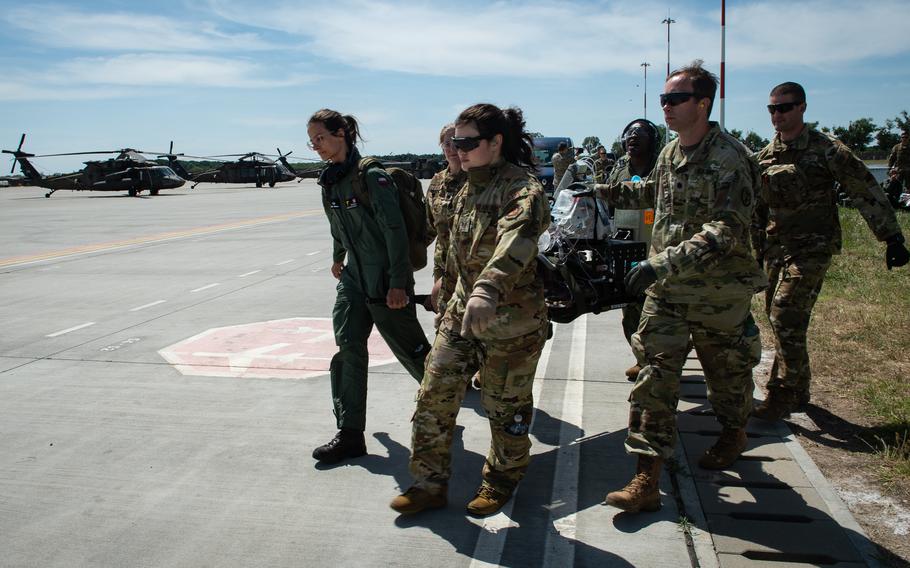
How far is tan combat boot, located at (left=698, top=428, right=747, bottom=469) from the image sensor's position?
379 cm

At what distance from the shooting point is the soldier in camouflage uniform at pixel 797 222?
14.8 feet

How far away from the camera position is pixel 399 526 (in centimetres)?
Result: 331

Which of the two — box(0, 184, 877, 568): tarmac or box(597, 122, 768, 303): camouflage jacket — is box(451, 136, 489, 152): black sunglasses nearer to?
box(597, 122, 768, 303): camouflage jacket

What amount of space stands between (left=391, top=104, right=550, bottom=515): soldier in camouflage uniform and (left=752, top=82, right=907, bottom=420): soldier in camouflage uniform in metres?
2.05

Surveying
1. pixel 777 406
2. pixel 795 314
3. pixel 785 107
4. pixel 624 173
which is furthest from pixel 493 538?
pixel 624 173

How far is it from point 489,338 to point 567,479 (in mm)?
1015

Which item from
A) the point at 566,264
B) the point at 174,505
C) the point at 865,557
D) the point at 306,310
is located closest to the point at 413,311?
the point at 566,264

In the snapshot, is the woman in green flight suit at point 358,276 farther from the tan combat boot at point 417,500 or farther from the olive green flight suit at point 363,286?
the tan combat boot at point 417,500

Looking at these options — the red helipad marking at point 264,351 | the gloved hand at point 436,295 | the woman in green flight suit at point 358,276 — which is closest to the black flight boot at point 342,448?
the woman in green flight suit at point 358,276

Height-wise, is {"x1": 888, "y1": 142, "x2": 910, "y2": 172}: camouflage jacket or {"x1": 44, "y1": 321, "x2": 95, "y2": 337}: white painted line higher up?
{"x1": 888, "y1": 142, "x2": 910, "y2": 172}: camouflage jacket

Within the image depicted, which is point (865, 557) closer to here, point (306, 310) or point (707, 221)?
point (707, 221)

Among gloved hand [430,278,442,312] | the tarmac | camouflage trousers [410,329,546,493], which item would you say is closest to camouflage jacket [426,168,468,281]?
gloved hand [430,278,442,312]

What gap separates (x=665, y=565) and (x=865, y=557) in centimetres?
82

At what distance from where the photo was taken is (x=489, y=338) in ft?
10.6
